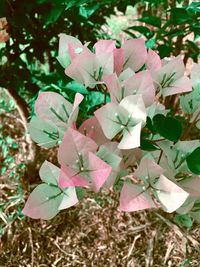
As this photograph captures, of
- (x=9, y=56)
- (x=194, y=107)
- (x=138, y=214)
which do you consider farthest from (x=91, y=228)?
(x=194, y=107)

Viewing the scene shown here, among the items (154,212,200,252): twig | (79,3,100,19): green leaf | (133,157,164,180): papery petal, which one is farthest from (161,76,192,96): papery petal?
(154,212,200,252): twig

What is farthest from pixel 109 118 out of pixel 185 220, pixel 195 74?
pixel 185 220

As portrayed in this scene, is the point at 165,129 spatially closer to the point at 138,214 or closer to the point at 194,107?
the point at 194,107

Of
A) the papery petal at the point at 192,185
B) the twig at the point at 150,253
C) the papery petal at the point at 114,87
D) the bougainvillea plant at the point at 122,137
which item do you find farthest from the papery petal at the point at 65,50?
the twig at the point at 150,253

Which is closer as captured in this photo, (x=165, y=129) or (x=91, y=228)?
(x=165, y=129)

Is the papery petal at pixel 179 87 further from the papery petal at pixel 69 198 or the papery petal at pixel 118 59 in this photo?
the papery petal at pixel 69 198
